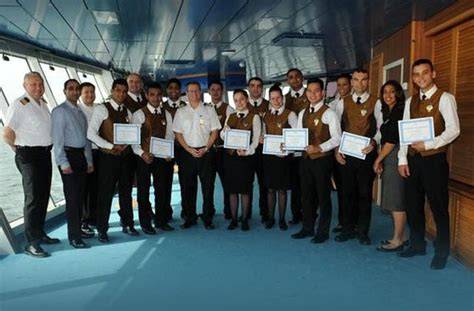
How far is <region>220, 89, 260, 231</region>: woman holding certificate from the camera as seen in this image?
436 cm

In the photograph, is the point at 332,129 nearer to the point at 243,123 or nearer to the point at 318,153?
the point at 318,153

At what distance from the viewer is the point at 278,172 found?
14.5 ft

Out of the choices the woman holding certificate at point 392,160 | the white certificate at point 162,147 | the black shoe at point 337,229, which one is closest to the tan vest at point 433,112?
the woman holding certificate at point 392,160

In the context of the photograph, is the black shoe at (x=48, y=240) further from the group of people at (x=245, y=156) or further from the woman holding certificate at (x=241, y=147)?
the woman holding certificate at (x=241, y=147)

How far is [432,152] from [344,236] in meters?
1.27

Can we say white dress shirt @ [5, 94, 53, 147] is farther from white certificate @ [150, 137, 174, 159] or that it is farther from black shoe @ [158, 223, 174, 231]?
black shoe @ [158, 223, 174, 231]

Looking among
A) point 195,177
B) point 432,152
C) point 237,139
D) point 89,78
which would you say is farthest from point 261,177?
point 89,78

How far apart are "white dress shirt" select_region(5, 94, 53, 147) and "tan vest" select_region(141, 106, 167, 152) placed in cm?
91

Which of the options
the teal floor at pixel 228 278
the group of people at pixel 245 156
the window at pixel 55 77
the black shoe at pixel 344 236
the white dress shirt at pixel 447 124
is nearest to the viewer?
the teal floor at pixel 228 278

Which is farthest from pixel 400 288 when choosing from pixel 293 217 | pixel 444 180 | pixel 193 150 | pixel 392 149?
pixel 193 150

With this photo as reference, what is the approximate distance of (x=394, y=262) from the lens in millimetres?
3498

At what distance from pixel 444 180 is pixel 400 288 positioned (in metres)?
0.95

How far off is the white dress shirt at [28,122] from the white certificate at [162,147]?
3.27ft

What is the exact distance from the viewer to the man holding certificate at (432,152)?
320cm
